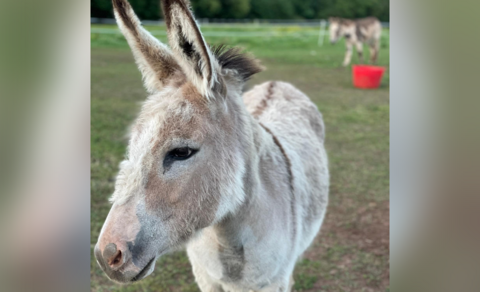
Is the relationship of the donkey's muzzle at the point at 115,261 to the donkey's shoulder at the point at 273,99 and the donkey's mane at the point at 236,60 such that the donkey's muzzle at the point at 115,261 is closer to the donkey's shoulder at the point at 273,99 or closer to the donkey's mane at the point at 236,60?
the donkey's mane at the point at 236,60

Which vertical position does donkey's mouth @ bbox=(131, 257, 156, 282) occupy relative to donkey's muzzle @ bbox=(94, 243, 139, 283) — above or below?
below

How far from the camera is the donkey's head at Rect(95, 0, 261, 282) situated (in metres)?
1.13

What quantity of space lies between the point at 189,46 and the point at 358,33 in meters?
4.64

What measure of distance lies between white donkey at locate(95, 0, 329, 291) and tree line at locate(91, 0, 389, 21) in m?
2.69

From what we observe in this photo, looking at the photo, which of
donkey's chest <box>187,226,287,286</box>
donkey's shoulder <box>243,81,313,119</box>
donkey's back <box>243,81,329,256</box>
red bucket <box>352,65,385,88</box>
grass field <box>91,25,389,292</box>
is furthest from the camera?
red bucket <box>352,65,385,88</box>

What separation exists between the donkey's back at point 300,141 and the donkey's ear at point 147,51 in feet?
2.07

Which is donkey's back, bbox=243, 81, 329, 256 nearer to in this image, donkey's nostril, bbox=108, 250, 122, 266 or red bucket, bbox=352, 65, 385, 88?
donkey's nostril, bbox=108, 250, 122, 266

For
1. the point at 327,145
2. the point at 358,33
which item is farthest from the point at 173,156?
the point at 358,33

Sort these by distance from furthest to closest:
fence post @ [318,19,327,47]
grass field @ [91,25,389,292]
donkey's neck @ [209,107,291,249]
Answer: fence post @ [318,19,327,47] < grass field @ [91,25,389,292] < donkey's neck @ [209,107,291,249]

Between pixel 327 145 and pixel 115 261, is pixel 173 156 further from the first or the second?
pixel 327 145

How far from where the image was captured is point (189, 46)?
1.20 m
